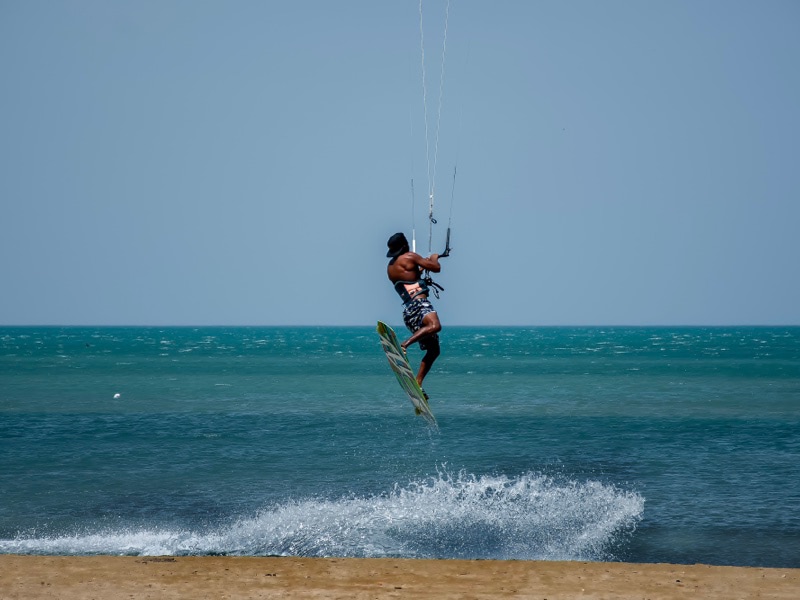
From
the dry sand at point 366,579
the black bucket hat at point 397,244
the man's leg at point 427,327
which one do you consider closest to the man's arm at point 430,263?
the black bucket hat at point 397,244

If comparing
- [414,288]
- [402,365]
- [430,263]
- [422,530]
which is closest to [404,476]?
[422,530]

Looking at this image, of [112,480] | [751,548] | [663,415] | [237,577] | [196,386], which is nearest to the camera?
[237,577]

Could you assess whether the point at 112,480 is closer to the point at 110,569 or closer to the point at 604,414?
the point at 110,569

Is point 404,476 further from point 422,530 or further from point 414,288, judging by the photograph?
point 414,288

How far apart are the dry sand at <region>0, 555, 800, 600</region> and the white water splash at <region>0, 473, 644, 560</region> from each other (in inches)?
72.4

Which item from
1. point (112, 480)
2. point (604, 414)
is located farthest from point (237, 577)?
point (604, 414)

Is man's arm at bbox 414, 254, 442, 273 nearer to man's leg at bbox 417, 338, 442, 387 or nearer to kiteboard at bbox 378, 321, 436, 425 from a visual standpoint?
man's leg at bbox 417, 338, 442, 387

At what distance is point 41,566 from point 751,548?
11.5 meters

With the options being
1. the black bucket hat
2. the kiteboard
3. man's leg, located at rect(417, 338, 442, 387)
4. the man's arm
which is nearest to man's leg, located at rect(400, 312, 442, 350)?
man's leg, located at rect(417, 338, 442, 387)

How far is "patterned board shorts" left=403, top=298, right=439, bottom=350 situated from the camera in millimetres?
13977

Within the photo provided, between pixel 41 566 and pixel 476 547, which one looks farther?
pixel 476 547

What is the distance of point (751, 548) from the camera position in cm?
1591

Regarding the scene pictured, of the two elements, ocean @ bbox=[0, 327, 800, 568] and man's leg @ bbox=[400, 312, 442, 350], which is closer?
man's leg @ bbox=[400, 312, 442, 350]

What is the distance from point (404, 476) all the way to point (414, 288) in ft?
36.0
